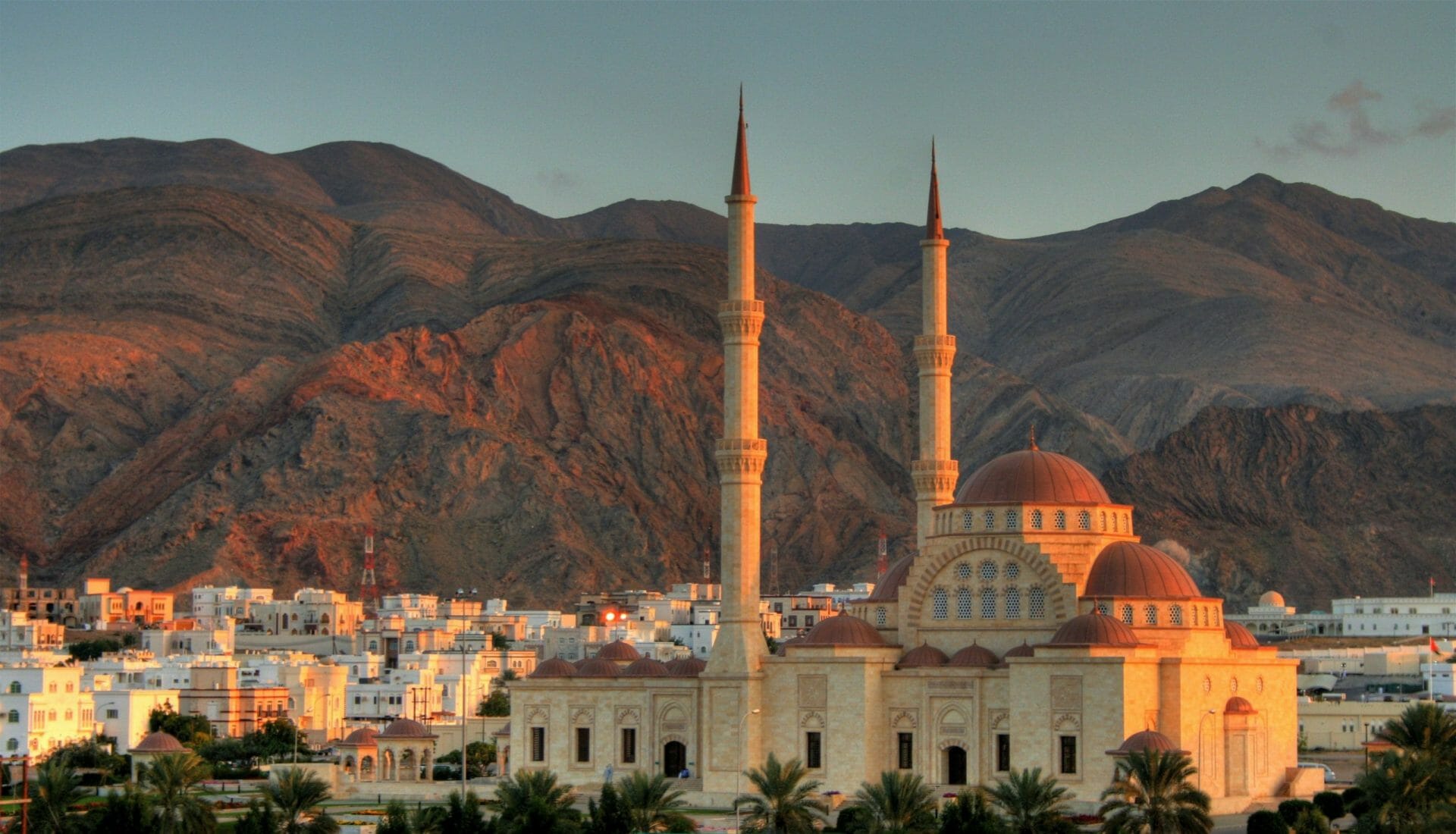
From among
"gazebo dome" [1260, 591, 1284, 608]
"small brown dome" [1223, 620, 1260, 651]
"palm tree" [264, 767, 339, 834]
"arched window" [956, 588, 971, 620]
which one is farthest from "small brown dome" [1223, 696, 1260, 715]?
"gazebo dome" [1260, 591, 1284, 608]

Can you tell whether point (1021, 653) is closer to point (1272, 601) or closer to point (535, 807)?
point (535, 807)

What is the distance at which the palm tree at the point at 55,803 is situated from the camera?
68.0 meters

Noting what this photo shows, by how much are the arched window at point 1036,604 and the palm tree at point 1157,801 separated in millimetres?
16548

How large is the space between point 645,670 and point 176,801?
22163 mm

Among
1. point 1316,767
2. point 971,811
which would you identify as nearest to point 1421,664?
point 1316,767

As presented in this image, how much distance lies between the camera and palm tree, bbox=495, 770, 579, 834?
67.5 meters

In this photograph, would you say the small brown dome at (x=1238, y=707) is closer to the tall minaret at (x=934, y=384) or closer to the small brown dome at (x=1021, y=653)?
the small brown dome at (x=1021, y=653)

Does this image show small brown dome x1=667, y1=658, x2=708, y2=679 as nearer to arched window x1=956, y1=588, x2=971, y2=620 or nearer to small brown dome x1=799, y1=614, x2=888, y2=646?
small brown dome x1=799, y1=614, x2=888, y2=646

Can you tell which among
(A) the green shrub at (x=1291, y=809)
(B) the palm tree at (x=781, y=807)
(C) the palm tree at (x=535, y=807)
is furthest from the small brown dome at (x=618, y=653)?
(A) the green shrub at (x=1291, y=809)

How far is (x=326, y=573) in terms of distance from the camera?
650 ft

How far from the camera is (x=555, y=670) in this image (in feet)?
298

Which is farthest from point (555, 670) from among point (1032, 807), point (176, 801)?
point (1032, 807)

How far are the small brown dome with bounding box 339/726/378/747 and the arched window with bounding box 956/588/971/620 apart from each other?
22.3 meters

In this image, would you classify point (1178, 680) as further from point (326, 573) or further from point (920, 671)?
point (326, 573)
